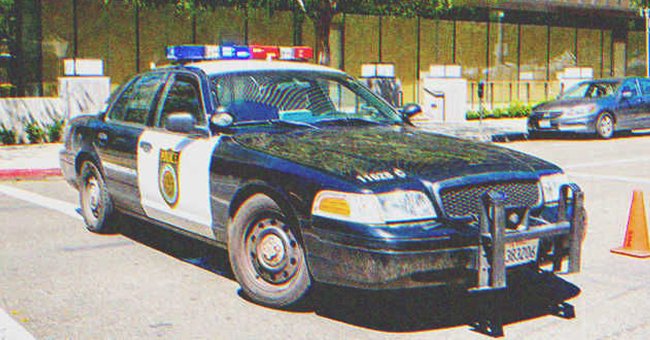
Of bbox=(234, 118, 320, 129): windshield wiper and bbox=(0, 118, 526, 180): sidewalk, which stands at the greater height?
bbox=(234, 118, 320, 129): windshield wiper

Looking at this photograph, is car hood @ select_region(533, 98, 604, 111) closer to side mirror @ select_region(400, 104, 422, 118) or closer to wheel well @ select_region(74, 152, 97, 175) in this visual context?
side mirror @ select_region(400, 104, 422, 118)

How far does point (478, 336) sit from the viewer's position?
4.89 m

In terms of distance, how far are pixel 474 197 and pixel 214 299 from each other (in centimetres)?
198

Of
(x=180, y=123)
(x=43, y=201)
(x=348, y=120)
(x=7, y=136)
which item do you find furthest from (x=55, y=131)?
(x=348, y=120)

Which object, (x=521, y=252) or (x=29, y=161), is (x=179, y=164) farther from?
(x=29, y=161)

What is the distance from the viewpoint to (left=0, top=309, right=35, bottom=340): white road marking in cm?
488

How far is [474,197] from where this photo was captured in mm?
4969

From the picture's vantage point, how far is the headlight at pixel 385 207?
475cm

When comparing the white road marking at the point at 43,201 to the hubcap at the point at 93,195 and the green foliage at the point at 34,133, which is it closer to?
the hubcap at the point at 93,195

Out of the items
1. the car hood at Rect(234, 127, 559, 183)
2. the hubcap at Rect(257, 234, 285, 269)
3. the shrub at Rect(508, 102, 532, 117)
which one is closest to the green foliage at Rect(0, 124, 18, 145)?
the car hood at Rect(234, 127, 559, 183)

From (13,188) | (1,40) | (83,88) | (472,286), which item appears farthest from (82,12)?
(472,286)

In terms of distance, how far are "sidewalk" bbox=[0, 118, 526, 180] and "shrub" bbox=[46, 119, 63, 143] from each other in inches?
16.4

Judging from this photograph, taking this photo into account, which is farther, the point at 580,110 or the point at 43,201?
the point at 580,110

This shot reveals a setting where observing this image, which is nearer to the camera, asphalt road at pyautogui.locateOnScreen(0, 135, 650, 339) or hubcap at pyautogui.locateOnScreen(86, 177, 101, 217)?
asphalt road at pyautogui.locateOnScreen(0, 135, 650, 339)
